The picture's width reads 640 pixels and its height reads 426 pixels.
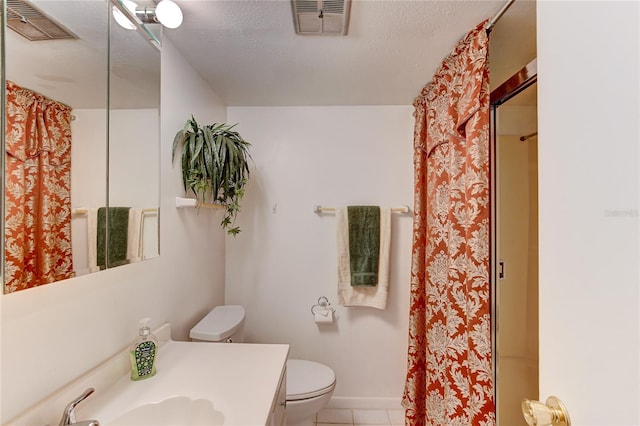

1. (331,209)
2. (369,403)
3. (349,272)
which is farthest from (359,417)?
(331,209)

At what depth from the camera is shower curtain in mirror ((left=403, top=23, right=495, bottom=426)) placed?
117 centimetres

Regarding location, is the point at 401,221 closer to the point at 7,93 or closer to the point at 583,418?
the point at 583,418

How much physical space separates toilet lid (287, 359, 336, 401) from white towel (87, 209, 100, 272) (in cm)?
115

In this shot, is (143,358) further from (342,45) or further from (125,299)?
(342,45)

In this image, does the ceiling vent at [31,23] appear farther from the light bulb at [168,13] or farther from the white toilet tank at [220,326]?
the white toilet tank at [220,326]

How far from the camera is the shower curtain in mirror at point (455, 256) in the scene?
1167 mm

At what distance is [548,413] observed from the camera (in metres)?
0.51

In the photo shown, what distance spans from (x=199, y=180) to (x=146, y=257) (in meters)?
0.50

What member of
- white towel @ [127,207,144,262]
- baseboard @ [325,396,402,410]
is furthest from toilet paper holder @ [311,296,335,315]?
white towel @ [127,207,144,262]

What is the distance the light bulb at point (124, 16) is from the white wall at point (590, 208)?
123 cm

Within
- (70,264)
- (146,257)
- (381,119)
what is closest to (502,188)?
(381,119)

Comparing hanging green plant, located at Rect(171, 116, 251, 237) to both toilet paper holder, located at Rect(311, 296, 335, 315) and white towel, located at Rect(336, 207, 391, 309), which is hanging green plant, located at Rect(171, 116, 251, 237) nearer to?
white towel, located at Rect(336, 207, 391, 309)

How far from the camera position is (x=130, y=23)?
1.05 metres

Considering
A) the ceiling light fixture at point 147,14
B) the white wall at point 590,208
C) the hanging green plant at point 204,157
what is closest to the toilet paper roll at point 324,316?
the hanging green plant at point 204,157
